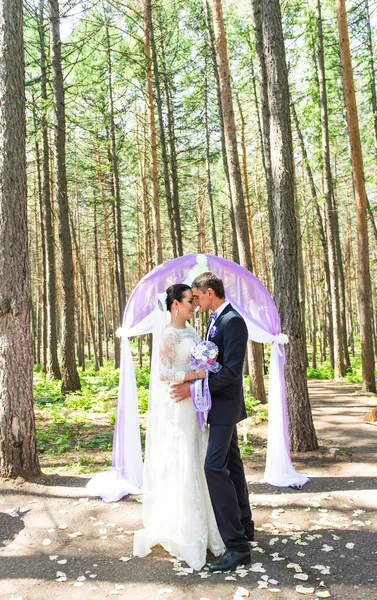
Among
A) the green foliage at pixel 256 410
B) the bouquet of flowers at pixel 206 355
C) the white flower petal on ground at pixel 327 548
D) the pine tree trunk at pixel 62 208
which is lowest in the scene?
Answer: the white flower petal on ground at pixel 327 548

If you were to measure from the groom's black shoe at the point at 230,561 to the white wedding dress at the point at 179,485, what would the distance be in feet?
0.52

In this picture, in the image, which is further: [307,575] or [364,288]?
[364,288]

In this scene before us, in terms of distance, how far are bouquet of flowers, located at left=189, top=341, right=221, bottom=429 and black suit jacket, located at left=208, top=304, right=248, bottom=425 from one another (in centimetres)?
6

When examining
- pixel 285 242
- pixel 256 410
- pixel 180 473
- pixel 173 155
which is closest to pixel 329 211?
pixel 173 155

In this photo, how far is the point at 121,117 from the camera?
62.4 ft

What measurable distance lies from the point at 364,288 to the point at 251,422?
5.68 m

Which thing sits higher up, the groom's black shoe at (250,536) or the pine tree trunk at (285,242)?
the pine tree trunk at (285,242)

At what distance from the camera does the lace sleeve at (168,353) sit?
4.48 meters

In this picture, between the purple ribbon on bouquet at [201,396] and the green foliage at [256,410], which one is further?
the green foliage at [256,410]

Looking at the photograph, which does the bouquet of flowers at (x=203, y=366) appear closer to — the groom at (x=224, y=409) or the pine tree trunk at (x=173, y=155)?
the groom at (x=224, y=409)

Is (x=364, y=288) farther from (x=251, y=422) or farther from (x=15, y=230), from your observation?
(x=15, y=230)

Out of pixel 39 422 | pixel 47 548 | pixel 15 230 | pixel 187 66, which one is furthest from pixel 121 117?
pixel 47 548

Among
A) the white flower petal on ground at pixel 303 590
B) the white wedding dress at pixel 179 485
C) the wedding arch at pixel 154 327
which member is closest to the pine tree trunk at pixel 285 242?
the wedding arch at pixel 154 327

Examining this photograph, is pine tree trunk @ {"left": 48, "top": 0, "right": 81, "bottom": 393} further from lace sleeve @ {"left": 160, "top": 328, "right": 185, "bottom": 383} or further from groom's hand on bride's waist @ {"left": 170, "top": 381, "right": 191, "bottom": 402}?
groom's hand on bride's waist @ {"left": 170, "top": 381, "right": 191, "bottom": 402}
